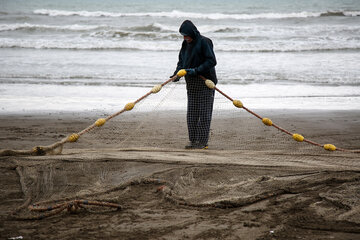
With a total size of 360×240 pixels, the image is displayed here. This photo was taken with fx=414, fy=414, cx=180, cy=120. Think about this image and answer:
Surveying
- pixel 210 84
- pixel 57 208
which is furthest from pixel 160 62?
pixel 57 208

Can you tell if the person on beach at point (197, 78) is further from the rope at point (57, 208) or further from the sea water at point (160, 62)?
the rope at point (57, 208)

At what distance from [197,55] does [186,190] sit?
1.99 metres

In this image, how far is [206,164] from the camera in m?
4.37

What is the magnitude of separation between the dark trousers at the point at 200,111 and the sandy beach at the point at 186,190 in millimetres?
428

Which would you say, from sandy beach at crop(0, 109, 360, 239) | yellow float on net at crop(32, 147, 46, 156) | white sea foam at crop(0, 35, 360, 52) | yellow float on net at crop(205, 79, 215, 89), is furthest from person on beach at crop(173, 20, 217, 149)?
white sea foam at crop(0, 35, 360, 52)

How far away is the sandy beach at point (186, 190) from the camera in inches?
122

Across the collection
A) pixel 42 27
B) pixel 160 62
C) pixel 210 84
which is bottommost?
pixel 160 62

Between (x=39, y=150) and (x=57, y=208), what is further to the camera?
(x=39, y=150)

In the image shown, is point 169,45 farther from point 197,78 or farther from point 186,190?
point 186,190

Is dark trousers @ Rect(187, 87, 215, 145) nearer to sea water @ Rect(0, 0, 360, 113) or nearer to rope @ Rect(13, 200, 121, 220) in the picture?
sea water @ Rect(0, 0, 360, 113)

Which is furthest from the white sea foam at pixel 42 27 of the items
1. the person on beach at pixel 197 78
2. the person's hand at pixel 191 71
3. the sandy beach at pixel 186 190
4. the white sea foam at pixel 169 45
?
the person's hand at pixel 191 71

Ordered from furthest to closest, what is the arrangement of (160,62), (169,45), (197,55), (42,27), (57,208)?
(42,27) → (169,45) → (160,62) → (197,55) → (57,208)

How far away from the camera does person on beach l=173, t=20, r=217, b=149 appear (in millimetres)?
5105

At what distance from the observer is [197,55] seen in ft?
17.0
